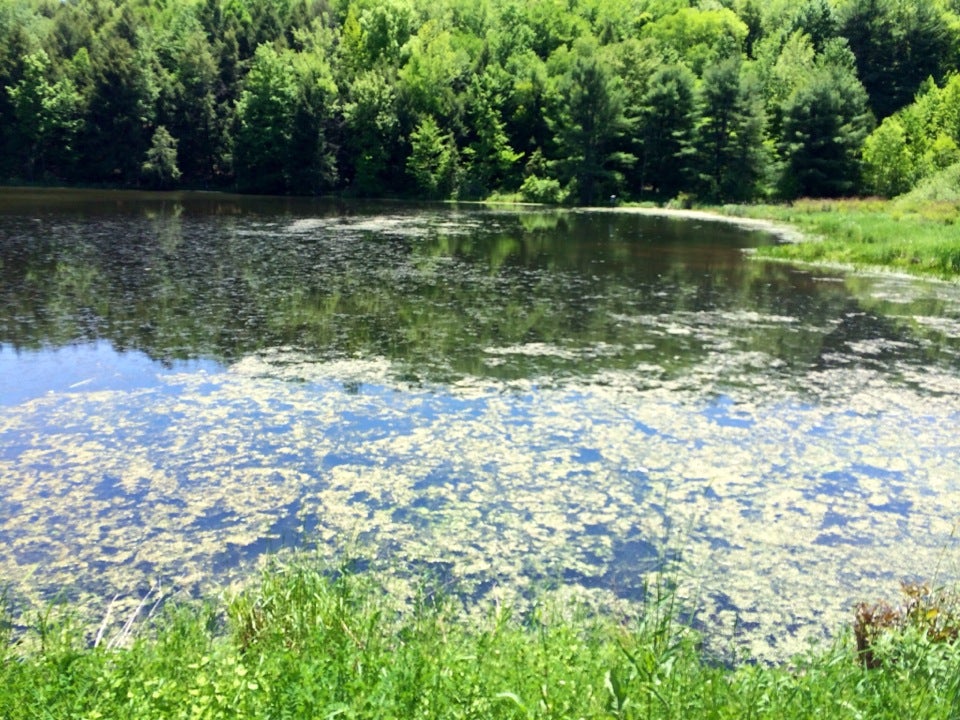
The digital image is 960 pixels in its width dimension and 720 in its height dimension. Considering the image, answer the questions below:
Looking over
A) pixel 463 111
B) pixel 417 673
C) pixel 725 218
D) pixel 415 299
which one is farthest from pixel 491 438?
pixel 463 111

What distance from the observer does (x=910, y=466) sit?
755 cm

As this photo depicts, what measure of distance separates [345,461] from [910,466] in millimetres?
5527

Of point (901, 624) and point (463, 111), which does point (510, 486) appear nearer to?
point (901, 624)

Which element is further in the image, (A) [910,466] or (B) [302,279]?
(B) [302,279]

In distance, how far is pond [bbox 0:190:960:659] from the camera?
5.57 m

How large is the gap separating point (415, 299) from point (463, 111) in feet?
156

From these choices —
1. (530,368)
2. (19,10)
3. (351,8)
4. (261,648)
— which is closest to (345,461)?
(261,648)

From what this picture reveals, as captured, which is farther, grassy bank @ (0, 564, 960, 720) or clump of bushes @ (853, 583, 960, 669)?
clump of bushes @ (853, 583, 960, 669)

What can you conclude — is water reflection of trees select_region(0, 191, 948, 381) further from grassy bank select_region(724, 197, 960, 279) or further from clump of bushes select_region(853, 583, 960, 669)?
clump of bushes select_region(853, 583, 960, 669)

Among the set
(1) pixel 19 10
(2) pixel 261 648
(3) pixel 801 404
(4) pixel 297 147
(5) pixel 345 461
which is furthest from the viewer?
(1) pixel 19 10

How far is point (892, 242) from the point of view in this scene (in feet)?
73.5

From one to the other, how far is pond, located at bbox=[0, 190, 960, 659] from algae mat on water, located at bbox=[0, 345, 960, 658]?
29 millimetres

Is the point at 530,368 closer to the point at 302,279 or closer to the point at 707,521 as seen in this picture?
the point at 707,521

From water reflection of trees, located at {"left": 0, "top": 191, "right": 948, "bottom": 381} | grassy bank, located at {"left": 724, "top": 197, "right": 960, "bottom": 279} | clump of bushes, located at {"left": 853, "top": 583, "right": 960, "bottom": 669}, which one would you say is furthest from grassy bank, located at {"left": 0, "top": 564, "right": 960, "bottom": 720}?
grassy bank, located at {"left": 724, "top": 197, "right": 960, "bottom": 279}
